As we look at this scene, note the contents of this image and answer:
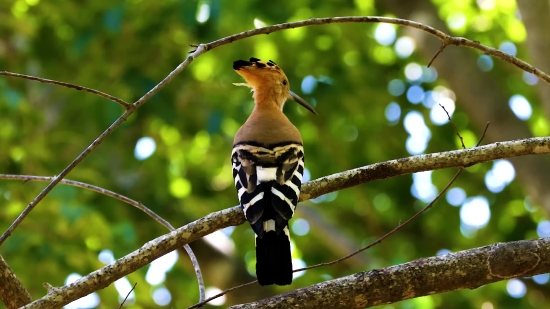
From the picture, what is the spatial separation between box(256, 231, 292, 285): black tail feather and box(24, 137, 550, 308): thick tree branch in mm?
234

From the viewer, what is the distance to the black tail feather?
2975 mm

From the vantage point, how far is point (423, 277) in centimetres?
246

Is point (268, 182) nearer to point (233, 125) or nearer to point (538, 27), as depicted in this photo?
point (538, 27)

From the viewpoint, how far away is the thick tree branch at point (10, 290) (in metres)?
2.62

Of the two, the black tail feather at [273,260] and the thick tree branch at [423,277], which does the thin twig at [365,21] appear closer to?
the thick tree branch at [423,277]

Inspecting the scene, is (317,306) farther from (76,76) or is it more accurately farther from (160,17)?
(76,76)

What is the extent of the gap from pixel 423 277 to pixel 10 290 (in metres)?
1.49

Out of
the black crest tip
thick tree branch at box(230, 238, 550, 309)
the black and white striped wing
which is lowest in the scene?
thick tree branch at box(230, 238, 550, 309)

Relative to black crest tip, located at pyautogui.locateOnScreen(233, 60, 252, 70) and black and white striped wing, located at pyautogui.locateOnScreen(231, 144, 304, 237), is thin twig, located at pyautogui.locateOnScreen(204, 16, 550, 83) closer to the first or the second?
black and white striped wing, located at pyautogui.locateOnScreen(231, 144, 304, 237)

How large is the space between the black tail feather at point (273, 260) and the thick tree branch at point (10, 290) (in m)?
0.91

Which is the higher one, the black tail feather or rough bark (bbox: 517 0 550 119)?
rough bark (bbox: 517 0 550 119)

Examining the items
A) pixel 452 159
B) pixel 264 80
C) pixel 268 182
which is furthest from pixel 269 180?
pixel 264 80

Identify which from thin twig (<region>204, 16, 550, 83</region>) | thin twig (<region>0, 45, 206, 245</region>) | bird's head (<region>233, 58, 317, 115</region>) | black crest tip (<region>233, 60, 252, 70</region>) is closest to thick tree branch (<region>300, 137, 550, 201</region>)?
thin twig (<region>204, 16, 550, 83</region>)

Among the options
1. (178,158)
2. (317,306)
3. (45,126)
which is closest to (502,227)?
(178,158)
